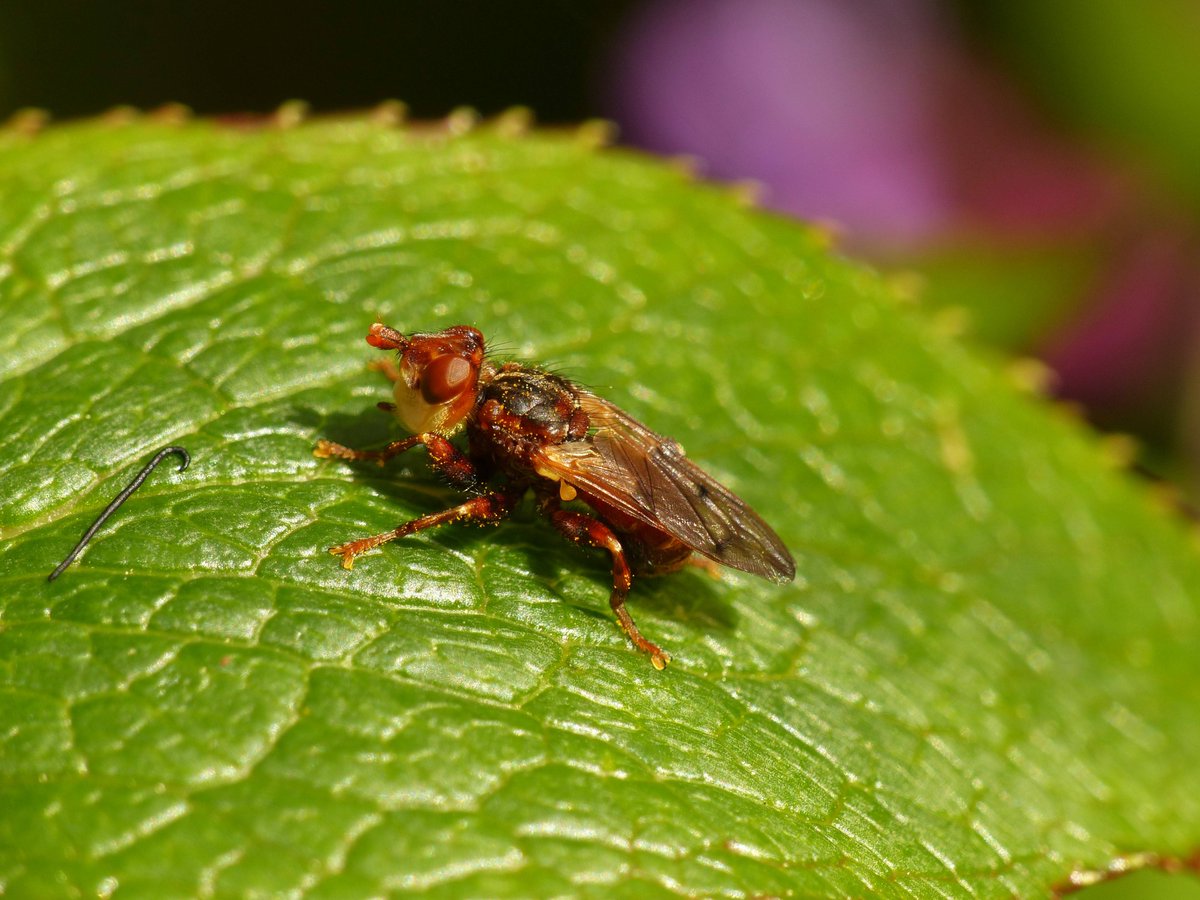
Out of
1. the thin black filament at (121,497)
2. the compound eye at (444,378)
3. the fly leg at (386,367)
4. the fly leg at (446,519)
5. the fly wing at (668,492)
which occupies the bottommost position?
the thin black filament at (121,497)

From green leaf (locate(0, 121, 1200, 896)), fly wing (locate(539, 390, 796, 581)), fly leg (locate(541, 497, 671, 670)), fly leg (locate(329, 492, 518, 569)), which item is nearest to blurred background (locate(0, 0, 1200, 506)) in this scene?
green leaf (locate(0, 121, 1200, 896))

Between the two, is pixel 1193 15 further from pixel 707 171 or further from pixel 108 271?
pixel 108 271

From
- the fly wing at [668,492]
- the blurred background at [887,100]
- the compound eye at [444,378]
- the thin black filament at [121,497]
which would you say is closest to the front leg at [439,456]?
the compound eye at [444,378]

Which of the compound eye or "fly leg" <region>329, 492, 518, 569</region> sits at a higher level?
the compound eye

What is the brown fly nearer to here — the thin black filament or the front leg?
the front leg

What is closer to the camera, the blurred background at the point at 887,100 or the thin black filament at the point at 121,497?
the thin black filament at the point at 121,497

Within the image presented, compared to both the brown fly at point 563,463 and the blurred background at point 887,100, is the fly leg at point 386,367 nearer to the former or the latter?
the brown fly at point 563,463
